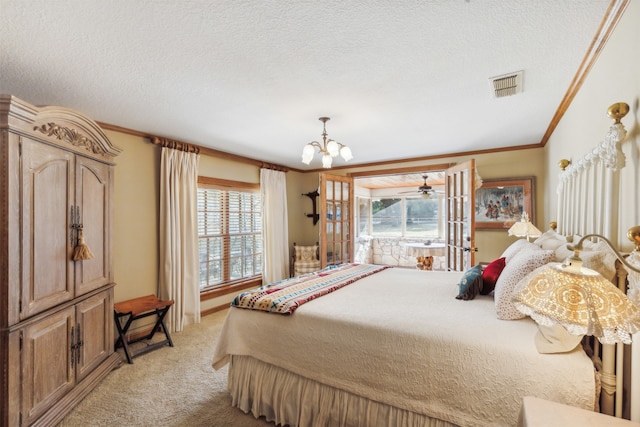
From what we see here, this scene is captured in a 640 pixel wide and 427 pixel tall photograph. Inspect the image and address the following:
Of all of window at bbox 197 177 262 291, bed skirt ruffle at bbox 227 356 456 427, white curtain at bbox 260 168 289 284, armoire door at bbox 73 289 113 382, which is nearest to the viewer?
bed skirt ruffle at bbox 227 356 456 427

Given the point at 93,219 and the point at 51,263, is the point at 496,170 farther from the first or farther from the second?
the point at 51,263

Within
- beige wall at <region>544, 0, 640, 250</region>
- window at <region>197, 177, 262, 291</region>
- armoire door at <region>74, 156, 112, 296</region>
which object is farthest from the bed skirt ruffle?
window at <region>197, 177, 262, 291</region>

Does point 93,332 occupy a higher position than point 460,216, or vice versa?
point 460,216

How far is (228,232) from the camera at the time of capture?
448 centimetres

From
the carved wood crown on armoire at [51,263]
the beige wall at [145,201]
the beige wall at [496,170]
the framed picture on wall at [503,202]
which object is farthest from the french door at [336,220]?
the carved wood crown on armoire at [51,263]

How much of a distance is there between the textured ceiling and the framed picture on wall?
1.31m

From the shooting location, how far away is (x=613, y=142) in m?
1.26

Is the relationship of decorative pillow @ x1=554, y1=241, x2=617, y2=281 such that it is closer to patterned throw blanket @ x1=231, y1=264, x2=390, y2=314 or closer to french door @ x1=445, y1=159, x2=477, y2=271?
patterned throw blanket @ x1=231, y1=264, x2=390, y2=314

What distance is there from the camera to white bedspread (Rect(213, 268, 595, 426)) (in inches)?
51.5

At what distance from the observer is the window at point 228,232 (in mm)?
4172

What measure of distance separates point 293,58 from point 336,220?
3344 millimetres

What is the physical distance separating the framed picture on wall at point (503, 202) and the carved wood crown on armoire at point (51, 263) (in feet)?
15.0

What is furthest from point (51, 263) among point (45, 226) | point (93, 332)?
point (93, 332)

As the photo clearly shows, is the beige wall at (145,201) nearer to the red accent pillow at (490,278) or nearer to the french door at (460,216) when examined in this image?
the french door at (460,216)
